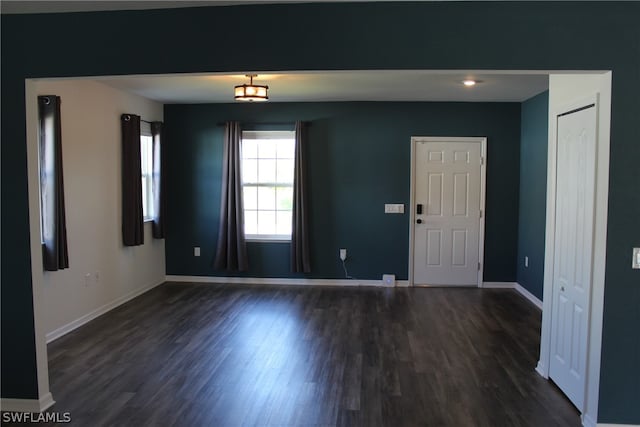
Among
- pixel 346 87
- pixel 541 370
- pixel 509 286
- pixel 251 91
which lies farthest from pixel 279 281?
pixel 541 370

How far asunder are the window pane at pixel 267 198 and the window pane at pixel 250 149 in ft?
1.58


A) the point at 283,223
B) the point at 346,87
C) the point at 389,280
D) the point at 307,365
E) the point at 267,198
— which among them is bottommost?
the point at 307,365

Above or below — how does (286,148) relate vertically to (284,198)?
above

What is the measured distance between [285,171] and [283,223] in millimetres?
732

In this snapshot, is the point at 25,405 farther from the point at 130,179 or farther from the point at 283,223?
the point at 283,223

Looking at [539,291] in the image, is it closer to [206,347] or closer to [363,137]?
Result: [363,137]

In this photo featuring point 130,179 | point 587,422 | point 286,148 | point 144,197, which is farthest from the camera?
point 286,148

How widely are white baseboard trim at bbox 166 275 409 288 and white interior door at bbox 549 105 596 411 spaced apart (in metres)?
3.13

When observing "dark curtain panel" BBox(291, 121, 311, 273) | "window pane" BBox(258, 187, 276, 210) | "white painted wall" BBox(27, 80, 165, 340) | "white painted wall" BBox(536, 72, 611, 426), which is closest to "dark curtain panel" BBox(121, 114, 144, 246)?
"white painted wall" BBox(27, 80, 165, 340)

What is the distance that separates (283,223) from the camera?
21.7 feet

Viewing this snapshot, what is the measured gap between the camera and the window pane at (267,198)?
660cm

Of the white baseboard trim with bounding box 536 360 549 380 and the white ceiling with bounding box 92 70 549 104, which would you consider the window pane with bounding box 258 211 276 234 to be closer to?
the white ceiling with bounding box 92 70 549 104

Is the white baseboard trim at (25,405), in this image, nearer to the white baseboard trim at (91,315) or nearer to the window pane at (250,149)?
the white baseboard trim at (91,315)

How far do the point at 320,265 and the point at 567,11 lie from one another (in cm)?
456
